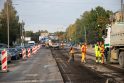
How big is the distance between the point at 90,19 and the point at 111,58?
9602 centimetres

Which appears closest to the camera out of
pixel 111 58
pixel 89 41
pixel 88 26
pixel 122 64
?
pixel 122 64

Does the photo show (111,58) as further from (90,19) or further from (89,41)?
(90,19)

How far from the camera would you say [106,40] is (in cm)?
3316

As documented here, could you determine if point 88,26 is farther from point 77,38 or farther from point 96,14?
point 77,38

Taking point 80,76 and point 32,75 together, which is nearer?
point 80,76

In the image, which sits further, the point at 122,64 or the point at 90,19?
the point at 90,19

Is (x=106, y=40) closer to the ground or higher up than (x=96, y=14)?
closer to the ground

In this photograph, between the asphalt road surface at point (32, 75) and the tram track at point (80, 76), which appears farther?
the asphalt road surface at point (32, 75)

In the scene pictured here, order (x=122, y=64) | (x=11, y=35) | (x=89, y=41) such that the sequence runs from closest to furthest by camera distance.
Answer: (x=122, y=64)
(x=11, y=35)
(x=89, y=41)

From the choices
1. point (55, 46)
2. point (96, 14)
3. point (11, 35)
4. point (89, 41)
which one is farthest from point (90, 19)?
point (11, 35)

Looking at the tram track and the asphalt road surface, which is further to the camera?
the asphalt road surface

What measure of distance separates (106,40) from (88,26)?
90.6 meters

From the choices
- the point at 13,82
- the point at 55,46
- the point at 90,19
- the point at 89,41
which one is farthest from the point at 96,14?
the point at 13,82

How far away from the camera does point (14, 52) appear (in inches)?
1658
